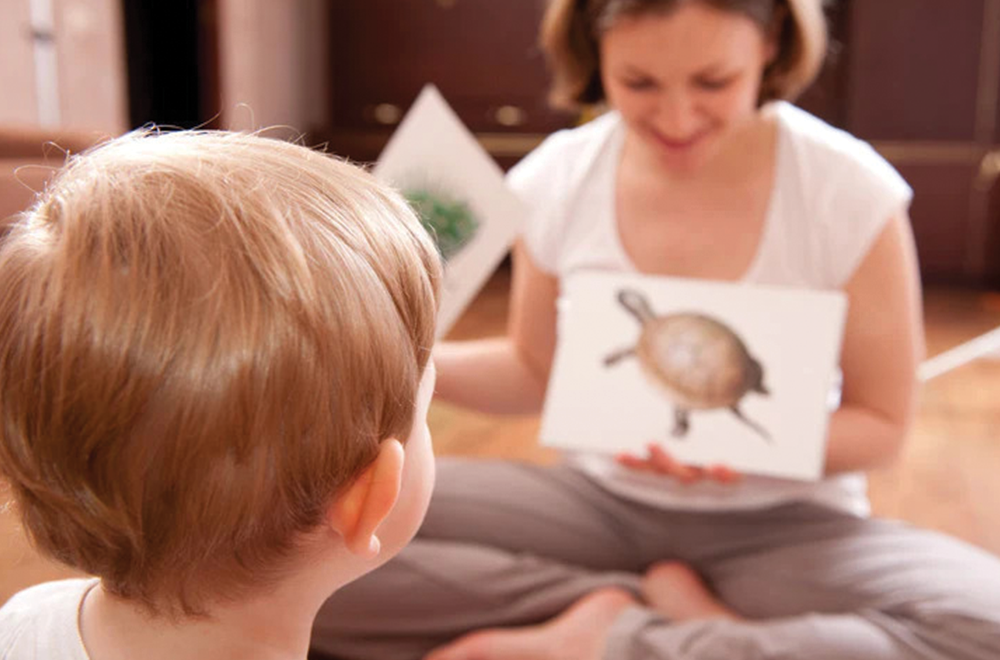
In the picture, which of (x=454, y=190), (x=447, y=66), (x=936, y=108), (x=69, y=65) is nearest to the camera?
(x=454, y=190)

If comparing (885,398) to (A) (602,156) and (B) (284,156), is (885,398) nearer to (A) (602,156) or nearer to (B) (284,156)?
(A) (602,156)

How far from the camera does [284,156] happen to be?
0.53 m

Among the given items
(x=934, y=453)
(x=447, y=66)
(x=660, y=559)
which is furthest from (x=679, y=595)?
(x=447, y=66)

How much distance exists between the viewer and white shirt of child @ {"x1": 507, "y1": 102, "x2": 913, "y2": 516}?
1086 millimetres

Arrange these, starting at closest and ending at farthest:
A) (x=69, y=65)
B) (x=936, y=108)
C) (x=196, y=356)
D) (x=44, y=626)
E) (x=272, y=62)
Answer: (x=196, y=356)
(x=44, y=626)
(x=69, y=65)
(x=936, y=108)
(x=272, y=62)

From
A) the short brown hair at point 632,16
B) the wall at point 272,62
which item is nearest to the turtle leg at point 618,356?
the short brown hair at point 632,16

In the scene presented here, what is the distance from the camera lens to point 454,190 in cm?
113

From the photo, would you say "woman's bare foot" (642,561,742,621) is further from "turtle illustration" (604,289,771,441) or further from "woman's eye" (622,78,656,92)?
"woman's eye" (622,78,656,92)

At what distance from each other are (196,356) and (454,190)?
27.4 inches

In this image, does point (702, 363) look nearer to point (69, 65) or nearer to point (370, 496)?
point (370, 496)

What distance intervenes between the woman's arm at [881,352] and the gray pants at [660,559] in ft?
0.26

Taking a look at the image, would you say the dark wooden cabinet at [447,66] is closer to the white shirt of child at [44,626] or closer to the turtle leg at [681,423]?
the turtle leg at [681,423]

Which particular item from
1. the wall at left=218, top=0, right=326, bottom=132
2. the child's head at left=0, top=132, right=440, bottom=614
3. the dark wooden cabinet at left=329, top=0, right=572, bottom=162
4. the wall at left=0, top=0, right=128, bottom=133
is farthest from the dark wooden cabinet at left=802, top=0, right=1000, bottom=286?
the child's head at left=0, top=132, right=440, bottom=614

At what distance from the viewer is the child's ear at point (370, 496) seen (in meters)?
0.52
